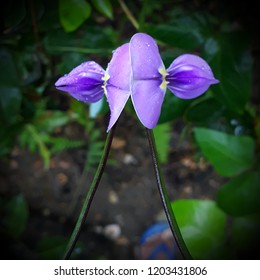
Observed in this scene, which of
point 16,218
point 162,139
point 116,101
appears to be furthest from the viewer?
point 162,139

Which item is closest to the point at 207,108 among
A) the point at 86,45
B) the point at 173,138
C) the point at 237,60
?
the point at 237,60

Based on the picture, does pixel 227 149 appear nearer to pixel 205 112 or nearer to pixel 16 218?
pixel 205 112

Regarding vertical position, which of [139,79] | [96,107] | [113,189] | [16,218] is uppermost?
[139,79]

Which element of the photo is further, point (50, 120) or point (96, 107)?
point (50, 120)

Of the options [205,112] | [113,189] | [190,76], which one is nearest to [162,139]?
[113,189]

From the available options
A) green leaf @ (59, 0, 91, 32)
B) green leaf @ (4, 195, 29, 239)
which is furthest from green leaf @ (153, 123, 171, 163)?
green leaf @ (59, 0, 91, 32)

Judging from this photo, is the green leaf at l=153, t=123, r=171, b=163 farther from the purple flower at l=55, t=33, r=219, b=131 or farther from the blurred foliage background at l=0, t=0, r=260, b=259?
the purple flower at l=55, t=33, r=219, b=131

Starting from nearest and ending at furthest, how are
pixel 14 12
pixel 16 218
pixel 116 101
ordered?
pixel 116 101 → pixel 14 12 → pixel 16 218

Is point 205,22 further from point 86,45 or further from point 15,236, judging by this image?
point 15,236
